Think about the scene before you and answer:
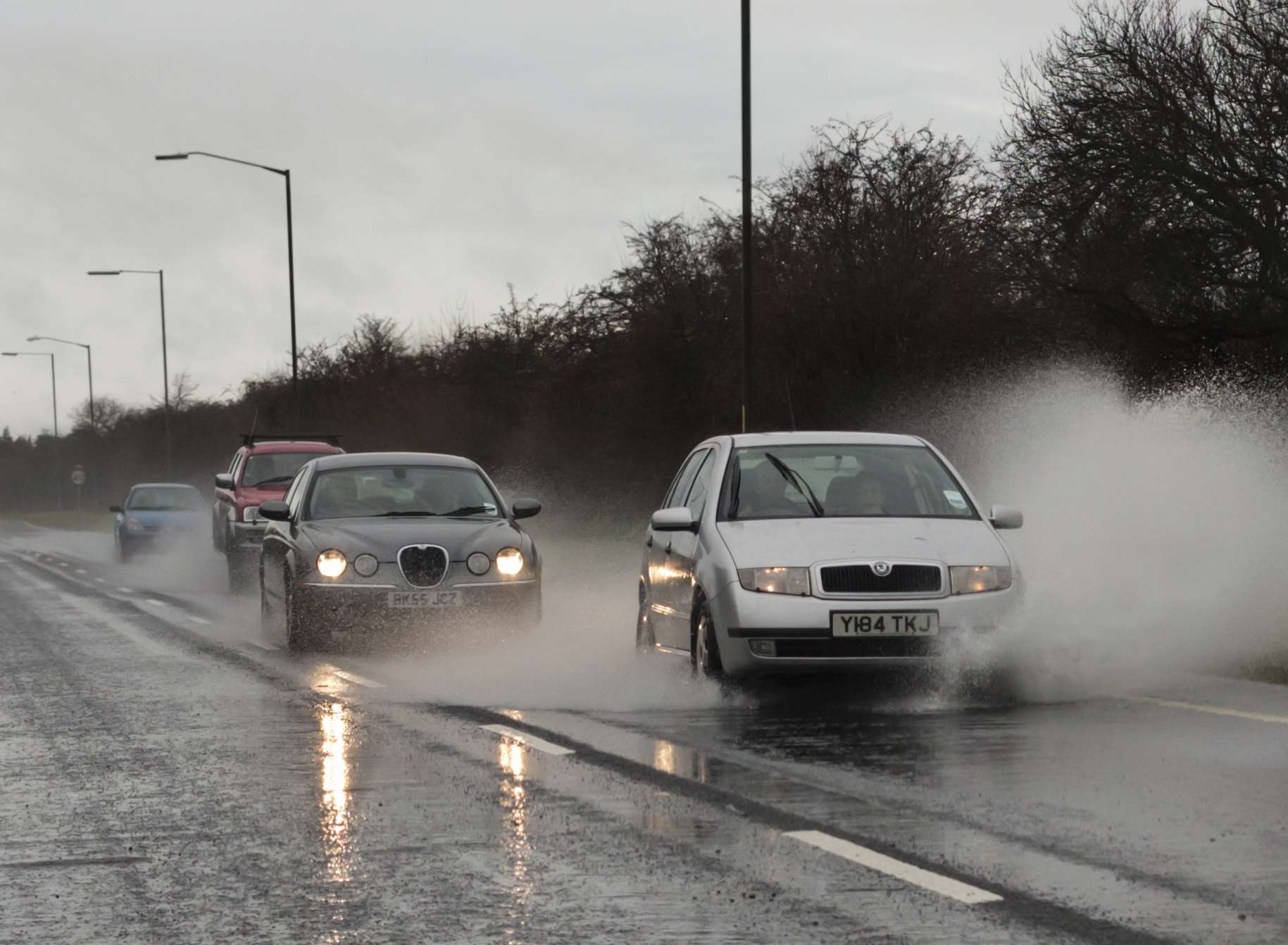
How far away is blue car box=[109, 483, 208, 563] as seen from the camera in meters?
37.2

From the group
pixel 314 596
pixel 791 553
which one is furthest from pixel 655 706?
pixel 314 596

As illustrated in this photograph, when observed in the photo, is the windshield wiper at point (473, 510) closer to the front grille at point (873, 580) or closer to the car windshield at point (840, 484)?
the car windshield at point (840, 484)

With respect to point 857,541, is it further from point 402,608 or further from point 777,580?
point 402,608

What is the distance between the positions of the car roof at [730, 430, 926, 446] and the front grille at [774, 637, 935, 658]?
209 cm

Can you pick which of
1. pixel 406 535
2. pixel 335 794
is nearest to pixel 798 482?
pixel 406 535

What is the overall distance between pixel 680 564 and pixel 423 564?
3770mm

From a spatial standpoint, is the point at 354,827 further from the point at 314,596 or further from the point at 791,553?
the point at 314,596

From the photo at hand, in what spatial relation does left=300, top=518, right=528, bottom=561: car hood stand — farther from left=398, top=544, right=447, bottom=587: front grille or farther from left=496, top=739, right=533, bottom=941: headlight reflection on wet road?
left=496, top=739, right=533, bottom=941: headlight reflection on wet road

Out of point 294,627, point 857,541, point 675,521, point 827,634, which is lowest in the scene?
point 294,627

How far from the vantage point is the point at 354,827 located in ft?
25.9

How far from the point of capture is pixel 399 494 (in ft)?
57.3

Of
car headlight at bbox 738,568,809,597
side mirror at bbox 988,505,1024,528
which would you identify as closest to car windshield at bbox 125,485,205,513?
side mirror at bbox 988,505,1024,528

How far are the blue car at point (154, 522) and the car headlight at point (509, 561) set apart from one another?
21.7 m

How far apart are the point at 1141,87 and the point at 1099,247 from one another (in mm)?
2230
